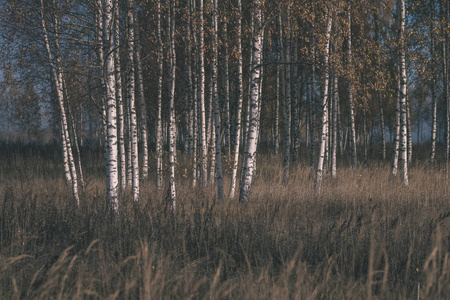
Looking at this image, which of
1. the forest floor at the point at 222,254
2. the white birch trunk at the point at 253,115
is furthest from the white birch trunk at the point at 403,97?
the white birch trunk at the point at 253,115

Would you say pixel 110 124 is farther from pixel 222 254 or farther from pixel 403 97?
pixel 403 97

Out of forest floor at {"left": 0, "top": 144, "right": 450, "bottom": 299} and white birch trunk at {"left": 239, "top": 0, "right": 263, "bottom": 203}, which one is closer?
forest floor at {"left": 0, "top": 144, "right": 450, "bottom": 299}

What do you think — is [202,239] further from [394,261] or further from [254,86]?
[254,86]

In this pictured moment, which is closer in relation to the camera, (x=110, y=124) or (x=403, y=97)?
(x=110, y=124)

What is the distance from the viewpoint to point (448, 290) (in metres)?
3.22

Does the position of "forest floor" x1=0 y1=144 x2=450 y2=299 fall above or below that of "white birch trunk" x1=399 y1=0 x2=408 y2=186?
below

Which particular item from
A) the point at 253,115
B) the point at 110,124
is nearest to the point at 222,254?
the point at 110,124

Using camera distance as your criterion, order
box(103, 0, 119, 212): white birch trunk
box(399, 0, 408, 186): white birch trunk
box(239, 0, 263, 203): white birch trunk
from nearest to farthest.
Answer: box(103, 0, 119, 212): white birch trunk → box(239, 0, 263, 203): white birch trunk → box(399, 0, 408, 186): white birch trunk


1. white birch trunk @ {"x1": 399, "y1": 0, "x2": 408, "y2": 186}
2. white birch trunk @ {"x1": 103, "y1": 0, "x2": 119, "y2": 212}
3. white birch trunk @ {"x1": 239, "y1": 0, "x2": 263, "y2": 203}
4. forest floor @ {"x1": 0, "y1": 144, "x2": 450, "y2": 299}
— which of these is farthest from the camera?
white birch trunk @ {"x1": 399, "y1": 0, "x2": 408, "y2": 186}

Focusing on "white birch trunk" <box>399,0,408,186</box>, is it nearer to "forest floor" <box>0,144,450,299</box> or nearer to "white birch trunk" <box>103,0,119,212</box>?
"forest floor" <box>0,144,450,299</box>

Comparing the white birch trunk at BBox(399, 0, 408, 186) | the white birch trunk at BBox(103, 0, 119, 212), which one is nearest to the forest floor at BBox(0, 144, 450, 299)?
the white birch trunk at BBox(103, 0, 119, 212)

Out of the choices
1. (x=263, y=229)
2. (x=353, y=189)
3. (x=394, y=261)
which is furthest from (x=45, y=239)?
(x=353, y=189)

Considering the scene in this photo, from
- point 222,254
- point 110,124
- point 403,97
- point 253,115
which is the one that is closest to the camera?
point 222,254

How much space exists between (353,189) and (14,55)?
8.99m
